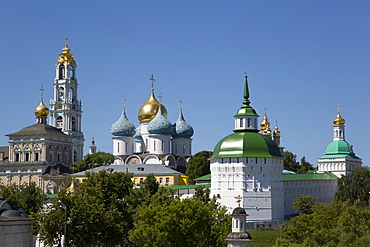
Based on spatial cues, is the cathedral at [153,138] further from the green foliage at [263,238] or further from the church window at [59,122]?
the green foliage at [263,238]

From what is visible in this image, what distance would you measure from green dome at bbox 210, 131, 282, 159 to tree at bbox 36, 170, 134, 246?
489 inches

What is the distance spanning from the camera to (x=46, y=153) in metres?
102

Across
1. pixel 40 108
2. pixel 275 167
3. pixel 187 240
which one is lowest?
pixel 187 240

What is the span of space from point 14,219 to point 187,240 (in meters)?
11.1

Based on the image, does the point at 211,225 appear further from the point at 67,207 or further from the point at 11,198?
the point at 11,198

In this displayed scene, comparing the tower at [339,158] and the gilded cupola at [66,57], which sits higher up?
the gilded cupola at [66,57]

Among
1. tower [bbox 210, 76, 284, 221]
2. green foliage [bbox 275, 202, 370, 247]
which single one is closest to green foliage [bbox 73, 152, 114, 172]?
tower [bbox 210, 76, 284, 221]

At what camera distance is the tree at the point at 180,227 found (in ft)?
156

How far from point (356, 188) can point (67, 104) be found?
48048mm

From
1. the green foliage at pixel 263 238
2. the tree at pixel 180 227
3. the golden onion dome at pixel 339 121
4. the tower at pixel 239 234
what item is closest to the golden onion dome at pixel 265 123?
the golden onion dome at pixel 339 121

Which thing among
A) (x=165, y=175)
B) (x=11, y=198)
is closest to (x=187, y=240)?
(x=11, y=198)

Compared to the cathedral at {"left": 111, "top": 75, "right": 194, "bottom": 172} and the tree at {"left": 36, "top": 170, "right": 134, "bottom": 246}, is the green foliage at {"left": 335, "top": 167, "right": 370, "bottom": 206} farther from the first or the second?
the tree at {"left": 36, "top": 170, "right": 134, "bottom": 246}

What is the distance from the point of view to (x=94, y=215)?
174 ft

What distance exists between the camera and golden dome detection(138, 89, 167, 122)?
103188mm
